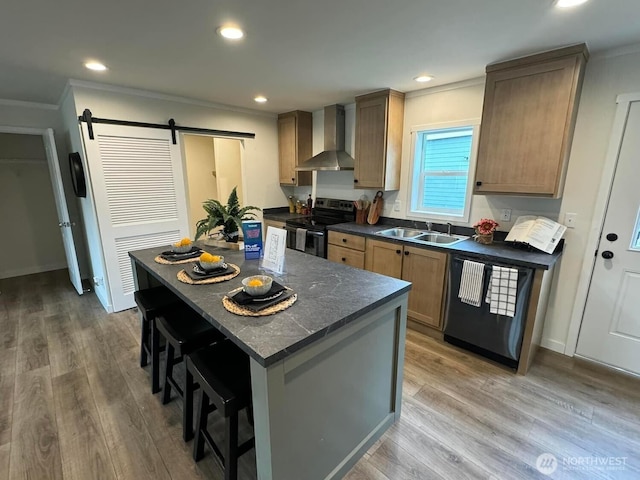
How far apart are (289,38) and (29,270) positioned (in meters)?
5.32

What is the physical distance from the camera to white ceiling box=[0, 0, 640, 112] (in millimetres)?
1531

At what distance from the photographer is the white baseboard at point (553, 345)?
2.51 meters

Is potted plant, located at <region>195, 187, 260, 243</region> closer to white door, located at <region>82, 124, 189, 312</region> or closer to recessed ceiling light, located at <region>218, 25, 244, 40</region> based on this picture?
recessed ceiling light, located at <region>218, 25, 244, 40</region>

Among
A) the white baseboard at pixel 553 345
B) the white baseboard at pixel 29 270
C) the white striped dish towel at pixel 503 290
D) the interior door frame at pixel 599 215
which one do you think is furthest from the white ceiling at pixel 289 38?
the white baseboard at pixel 29 270

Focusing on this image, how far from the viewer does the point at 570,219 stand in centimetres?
234

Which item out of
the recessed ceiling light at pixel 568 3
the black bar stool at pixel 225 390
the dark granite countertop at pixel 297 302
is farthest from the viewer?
the recessed ceiling light at pixel 568 3

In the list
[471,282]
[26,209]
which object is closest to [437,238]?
[471,282]

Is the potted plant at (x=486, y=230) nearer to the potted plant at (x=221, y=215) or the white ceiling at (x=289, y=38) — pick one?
the white ceiling at (x=289, y=38)

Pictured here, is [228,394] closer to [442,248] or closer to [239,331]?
[239,331]

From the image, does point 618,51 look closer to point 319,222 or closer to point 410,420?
point 410,420

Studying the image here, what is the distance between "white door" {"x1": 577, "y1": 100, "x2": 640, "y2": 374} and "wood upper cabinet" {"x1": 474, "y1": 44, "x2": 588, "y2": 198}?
0.34 m

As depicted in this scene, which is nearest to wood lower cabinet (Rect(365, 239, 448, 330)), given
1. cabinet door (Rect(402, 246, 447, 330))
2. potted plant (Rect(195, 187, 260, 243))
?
cabinet door (Rect(402, 246, 447, 330))

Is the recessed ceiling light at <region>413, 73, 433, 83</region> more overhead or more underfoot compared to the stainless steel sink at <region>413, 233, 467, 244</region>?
more overhead

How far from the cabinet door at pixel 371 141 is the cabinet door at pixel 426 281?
944 millimetres
